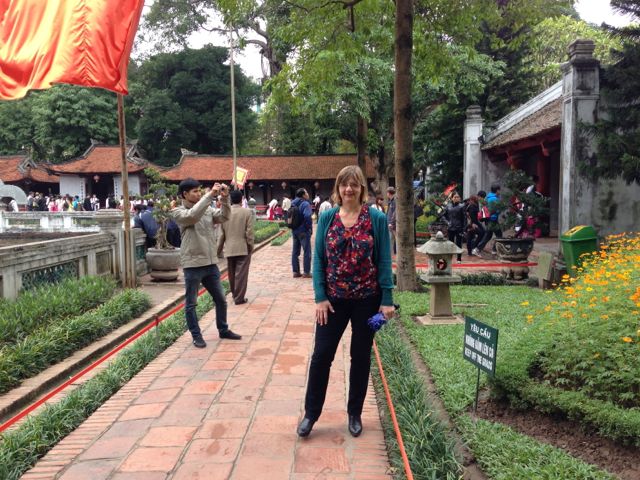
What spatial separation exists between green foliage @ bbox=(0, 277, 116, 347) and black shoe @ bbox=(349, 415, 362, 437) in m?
3.85

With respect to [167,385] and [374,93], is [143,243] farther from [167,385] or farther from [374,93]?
[374,93]

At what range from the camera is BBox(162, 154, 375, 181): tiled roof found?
3450cm

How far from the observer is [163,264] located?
10359 mm

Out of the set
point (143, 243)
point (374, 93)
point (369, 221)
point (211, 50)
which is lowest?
point (143, 243)

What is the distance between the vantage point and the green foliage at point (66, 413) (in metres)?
3.43

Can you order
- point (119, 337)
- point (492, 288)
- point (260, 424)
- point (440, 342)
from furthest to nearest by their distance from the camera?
point (492, 288) < point (119, 337) < point (440, 342) < point (260, 424)

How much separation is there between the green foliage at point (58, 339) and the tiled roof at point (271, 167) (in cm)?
2727

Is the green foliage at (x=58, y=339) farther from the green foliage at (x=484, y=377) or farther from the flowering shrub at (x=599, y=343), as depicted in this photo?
the flowering shrub at (x=599, y=343)

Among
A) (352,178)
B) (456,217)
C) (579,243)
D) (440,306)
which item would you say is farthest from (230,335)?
(456,217)

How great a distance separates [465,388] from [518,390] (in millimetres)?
502

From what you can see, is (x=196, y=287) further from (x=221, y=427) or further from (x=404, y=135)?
(x=404, y=135)

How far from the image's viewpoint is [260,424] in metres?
3.92

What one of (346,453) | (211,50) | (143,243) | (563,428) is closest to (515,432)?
(563,428)

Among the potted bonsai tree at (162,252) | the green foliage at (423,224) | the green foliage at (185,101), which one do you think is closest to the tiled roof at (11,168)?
the green foliage at (185,101)
